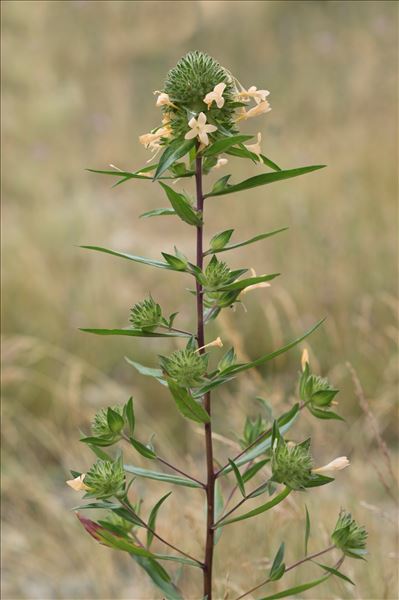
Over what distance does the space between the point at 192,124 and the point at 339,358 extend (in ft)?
7.61

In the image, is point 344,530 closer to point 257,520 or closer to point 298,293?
point 257,520

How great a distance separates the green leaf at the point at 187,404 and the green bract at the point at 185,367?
0.01m

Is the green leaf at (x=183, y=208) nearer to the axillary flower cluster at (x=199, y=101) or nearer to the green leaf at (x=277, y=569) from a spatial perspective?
the axillary flower cluster at (x=199, y=101)

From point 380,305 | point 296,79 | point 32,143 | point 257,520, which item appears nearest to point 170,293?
point 380,305

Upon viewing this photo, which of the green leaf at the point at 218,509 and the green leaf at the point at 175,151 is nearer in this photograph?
the green leaf at the point at 175,151

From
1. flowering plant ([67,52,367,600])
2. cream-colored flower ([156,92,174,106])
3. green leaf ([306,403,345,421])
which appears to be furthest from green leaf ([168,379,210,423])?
cream-colored flower ([156,92,174,106])

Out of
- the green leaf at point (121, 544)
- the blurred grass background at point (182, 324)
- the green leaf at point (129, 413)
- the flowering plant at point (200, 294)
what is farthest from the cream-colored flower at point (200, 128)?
the blurred grass background at point (182, 324)

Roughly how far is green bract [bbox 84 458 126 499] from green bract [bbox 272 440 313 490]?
0.42ft

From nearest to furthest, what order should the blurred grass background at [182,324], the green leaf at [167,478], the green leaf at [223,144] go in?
the green leaf at [223,144]
the green leaf at [167,478]
the blurred grass background at [182,324]

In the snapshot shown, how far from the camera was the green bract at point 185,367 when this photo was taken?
0.69 m

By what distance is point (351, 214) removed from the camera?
11.7ft

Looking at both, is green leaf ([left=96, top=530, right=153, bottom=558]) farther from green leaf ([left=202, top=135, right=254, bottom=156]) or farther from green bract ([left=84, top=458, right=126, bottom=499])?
green leaf ([left=202, top=135, right=254, bottom=156])

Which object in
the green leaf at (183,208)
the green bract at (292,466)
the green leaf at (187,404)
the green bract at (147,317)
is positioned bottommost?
the green bract at (292,466)

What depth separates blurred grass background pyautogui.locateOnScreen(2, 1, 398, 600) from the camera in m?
1.88
